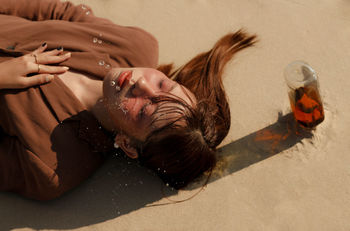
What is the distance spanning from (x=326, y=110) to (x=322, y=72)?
224mm

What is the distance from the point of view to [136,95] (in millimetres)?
1556

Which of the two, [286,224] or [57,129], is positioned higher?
[57,129]

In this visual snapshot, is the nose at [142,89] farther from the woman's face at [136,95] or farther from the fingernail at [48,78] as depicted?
the fingernail at [48,78]

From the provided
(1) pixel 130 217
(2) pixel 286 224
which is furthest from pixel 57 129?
(2) pixel 286 224

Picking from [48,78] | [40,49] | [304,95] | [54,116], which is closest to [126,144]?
[54,116]

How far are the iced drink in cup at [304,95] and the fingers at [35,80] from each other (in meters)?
1.05

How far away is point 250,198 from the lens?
5.82 ft

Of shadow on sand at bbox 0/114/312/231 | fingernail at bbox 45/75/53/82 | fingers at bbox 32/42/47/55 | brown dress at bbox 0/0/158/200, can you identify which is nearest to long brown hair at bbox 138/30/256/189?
shadow on sand at bbox 0/114/312/231

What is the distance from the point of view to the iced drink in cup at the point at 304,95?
5.77ft

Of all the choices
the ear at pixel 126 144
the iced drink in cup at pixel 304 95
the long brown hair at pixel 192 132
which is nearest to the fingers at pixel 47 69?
the ear at pixel 126 144

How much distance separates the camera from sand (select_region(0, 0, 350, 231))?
5.68 feet

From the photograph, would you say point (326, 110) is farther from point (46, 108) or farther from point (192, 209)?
point (46, 108)

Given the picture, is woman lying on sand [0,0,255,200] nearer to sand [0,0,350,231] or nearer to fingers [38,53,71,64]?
fingers [38,53,71,64]

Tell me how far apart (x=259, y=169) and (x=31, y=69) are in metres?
1.10
